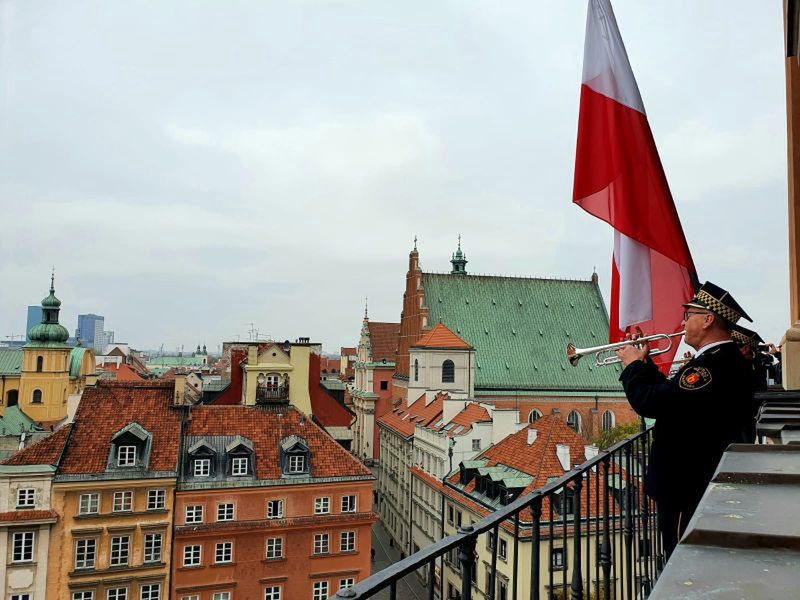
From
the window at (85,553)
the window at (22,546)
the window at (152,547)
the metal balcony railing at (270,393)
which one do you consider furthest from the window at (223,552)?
the metal balcony railing at (270,393)

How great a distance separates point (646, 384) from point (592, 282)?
45.8 meters

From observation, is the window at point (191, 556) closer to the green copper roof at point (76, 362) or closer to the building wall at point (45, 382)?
the building wall at point (45, 382)

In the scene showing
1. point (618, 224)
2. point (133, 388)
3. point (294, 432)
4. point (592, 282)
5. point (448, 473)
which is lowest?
point (448, 473)

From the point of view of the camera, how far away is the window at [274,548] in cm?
1959

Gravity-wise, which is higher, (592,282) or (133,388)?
(592,282)

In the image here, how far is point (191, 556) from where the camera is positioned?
1894 cm

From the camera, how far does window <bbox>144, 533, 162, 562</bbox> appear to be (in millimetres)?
18547

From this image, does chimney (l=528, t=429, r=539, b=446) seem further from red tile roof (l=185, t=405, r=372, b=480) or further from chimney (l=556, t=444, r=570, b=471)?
red tile roof (l=185, t=405, r=372, b=480)

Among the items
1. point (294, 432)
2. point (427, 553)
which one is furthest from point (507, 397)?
point (427, 553)

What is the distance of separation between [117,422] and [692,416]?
818 inches

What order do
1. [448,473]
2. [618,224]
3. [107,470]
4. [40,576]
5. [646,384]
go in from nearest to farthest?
[646,384] < [618,224] < [40,576] < [107,470] < [448,473]

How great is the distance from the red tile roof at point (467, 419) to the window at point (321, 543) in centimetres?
791

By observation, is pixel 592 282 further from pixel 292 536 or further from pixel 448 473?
pixel 292 536

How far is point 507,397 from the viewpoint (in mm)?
40469
